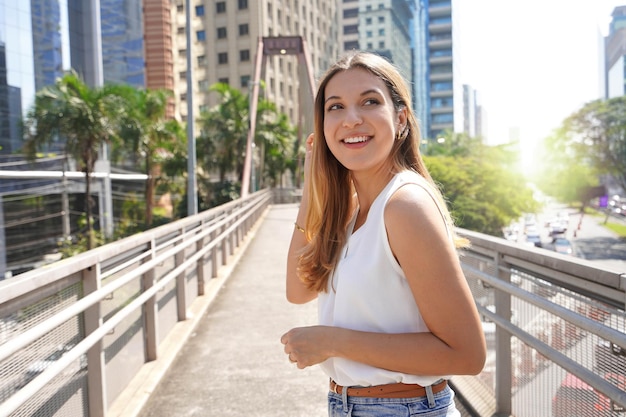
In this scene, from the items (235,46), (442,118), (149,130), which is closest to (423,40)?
(442,118)

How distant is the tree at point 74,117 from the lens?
21.1m

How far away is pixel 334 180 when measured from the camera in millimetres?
1739

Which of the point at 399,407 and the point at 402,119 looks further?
the point at 402,119

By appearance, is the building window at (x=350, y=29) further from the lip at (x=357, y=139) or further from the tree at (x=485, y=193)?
the lip at (x=357, y=139)

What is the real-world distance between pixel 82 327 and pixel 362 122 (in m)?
2.09

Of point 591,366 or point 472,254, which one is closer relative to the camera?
point 591,366

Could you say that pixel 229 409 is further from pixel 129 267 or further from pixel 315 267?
pixel 315 267

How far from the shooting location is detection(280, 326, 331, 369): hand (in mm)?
1388

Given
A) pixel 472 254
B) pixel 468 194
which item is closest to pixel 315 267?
pixel 472 254

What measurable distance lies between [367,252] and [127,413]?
262 cm

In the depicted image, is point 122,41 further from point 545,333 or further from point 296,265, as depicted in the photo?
point 296,265

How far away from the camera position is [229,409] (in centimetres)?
370

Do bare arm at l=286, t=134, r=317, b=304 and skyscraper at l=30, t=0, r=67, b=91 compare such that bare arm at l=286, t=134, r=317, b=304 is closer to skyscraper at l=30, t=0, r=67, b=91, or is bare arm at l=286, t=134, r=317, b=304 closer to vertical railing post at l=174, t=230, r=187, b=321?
vertical railing post at l=174, t=230, r=187, b=321

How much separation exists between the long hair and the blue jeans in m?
0.31
